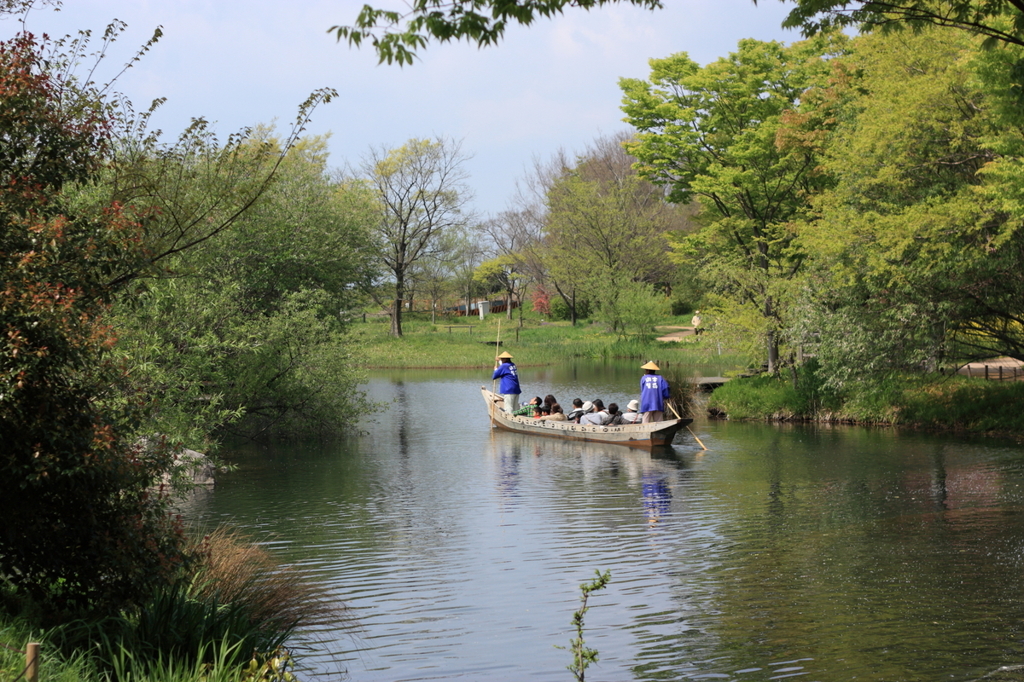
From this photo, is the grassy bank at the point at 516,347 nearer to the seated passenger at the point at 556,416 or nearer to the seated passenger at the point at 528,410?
the seated passenger at the point at 528,410

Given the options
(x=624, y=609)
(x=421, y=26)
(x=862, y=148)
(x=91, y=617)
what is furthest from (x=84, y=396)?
(x=862, y=148)

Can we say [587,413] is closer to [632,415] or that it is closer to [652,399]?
[632,415]

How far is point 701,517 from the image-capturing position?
1442cm

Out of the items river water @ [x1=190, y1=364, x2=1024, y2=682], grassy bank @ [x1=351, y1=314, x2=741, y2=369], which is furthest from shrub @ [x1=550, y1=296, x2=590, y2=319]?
river water @ [x1=190, y1=364, x2=1024, y2=682]

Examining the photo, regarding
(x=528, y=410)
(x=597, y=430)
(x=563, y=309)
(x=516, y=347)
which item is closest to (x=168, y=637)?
(x=597, y=430)

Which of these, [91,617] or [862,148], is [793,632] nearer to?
[91,617]

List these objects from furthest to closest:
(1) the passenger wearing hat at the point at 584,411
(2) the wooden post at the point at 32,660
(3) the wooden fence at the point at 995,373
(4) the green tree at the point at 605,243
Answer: (4) the green tree at the point at 605,243 < (3) the wooden fence at the point at 995,373 < (1) the passenger wearing hat at the point at 584,411 < (2) the wooden post at the point at 32,660

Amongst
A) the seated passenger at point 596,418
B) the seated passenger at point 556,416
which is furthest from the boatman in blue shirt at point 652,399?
the seated passenger at point 556,416

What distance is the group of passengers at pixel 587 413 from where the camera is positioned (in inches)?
922

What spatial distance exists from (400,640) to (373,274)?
85.4ft

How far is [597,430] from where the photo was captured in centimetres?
2305

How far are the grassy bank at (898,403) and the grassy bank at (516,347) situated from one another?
732 inches

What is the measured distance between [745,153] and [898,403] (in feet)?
28.5

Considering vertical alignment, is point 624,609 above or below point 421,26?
below
